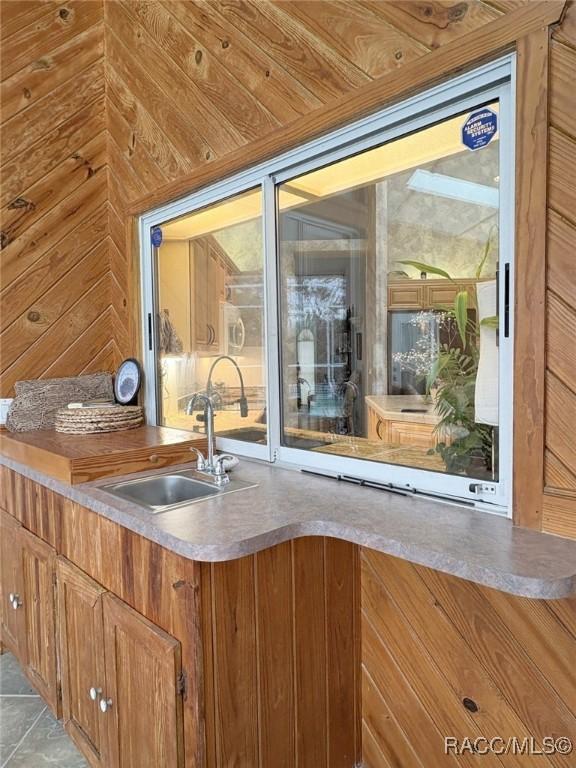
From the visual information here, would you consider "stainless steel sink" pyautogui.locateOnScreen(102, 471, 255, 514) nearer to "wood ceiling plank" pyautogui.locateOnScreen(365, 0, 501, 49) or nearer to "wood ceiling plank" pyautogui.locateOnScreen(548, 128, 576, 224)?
"wood ceiling plank" pyautogui.locateOnScreen(548, 128, 576, 224)

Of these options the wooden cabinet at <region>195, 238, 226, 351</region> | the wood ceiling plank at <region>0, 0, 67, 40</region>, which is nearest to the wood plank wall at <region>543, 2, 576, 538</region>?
the wooden cabinet at <region>195, 238, 226, 351</region>

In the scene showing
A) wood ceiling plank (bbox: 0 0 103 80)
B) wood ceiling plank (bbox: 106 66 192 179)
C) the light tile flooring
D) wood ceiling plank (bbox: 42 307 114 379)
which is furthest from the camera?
wood ceiling plank (bbox: 42 307 114 379)

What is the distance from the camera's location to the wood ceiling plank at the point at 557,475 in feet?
3.88

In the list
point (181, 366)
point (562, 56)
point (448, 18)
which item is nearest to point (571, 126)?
point (562, 56)

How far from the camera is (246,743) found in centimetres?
138

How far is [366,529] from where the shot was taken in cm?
126

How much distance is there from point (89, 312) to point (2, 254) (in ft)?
1.57

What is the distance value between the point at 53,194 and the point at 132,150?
478 mm

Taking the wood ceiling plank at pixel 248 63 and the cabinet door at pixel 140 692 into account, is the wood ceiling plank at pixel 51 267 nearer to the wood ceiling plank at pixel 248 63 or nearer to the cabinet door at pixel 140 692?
the wood ceiling plank at pixel 248 63

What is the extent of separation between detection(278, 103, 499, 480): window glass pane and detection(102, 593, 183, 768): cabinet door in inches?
31.7

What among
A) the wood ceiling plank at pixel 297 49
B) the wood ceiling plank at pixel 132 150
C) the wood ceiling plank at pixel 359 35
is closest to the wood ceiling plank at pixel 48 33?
the wood ceiling plank at pixel 132 150

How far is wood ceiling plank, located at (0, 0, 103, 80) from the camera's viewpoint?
258 centimetres

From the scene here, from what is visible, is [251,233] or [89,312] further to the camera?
[89,312]

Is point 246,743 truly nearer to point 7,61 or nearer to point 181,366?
point 181,366
